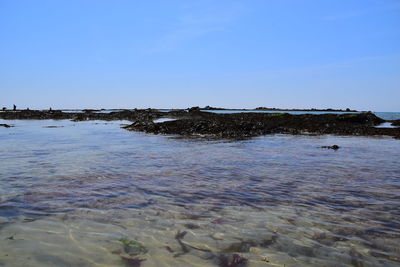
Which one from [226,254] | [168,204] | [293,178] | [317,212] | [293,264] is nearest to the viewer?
[293,264]

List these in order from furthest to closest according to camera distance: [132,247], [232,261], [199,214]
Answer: [199,214], [132,247], [232,261]

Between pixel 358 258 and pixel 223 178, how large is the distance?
14.7ft

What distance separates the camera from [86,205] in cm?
521

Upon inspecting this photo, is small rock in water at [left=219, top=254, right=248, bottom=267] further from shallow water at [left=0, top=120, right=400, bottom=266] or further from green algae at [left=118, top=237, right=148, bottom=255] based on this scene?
green algae at [left=118, top=237, right=148, bottom=255]

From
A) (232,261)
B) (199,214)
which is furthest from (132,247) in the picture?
(199,214)

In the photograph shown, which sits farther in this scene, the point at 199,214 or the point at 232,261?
the point at 199,214

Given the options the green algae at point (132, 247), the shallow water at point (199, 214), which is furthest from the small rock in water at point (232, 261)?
the green algae at point (132, 247)

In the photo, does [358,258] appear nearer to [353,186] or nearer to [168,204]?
[168,204]

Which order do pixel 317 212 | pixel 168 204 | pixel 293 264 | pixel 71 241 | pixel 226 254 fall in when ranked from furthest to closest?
pixel 168 204 → pixel 317 212 → pixel 71 241 → pixel 226 254 → pixel 293 264

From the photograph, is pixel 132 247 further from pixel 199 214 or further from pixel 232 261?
pixel 199 214

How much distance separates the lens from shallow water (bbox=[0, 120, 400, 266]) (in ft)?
11.2

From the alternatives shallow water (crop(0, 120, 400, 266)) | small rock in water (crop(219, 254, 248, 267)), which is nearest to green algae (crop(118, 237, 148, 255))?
shallow water (crop(0, 120, 400, 266))

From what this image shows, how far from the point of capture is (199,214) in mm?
4816

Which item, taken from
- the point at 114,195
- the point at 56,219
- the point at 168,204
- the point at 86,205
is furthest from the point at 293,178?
Result: the point at 56,219
